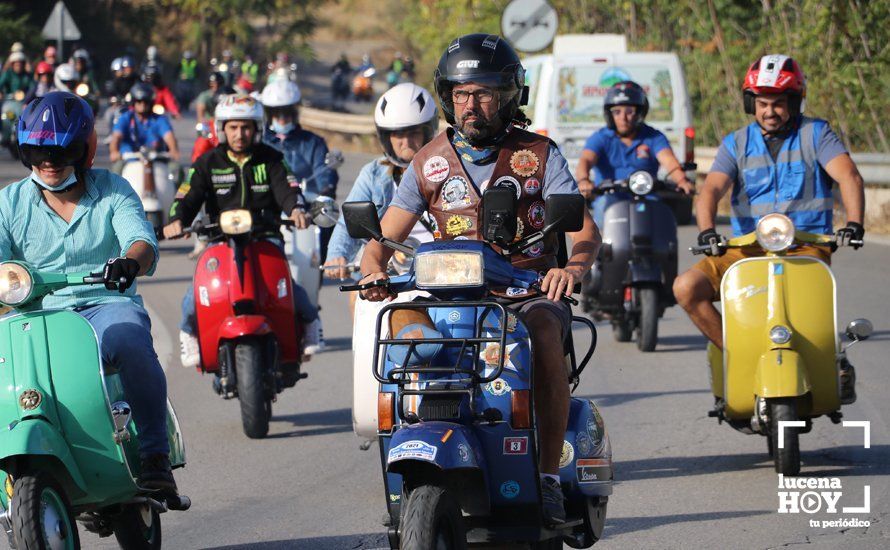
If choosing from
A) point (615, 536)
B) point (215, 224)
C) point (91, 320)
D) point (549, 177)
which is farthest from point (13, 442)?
point (215, 224)

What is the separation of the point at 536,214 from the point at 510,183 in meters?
0.15

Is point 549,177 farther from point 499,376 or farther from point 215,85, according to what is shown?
point 215,85

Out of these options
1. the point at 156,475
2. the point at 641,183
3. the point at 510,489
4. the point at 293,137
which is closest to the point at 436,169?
the point at 510,489

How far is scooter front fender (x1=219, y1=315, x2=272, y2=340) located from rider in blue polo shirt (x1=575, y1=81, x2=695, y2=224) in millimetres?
3666

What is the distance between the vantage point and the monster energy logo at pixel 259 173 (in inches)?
397

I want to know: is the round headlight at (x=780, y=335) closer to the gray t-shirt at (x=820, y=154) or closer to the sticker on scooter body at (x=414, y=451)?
the gray t-shirt at (x=820, y=154)

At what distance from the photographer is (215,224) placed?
31.4 feet

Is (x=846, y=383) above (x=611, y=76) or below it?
below

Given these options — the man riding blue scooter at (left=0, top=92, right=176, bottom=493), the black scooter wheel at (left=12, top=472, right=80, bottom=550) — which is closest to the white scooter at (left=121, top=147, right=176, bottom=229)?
the man riding blue scooter at (left=0, top=92, right=176, bottom=493)

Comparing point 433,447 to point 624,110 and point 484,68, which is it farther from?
point 624,110

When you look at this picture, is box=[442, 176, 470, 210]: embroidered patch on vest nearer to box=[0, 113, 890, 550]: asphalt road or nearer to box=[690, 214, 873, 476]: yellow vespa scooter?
box=[0, 113, 890, 550]: asphalt road

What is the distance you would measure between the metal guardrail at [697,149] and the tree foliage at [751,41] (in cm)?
158

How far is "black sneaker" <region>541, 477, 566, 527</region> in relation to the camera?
5570mm

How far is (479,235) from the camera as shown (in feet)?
19.8
